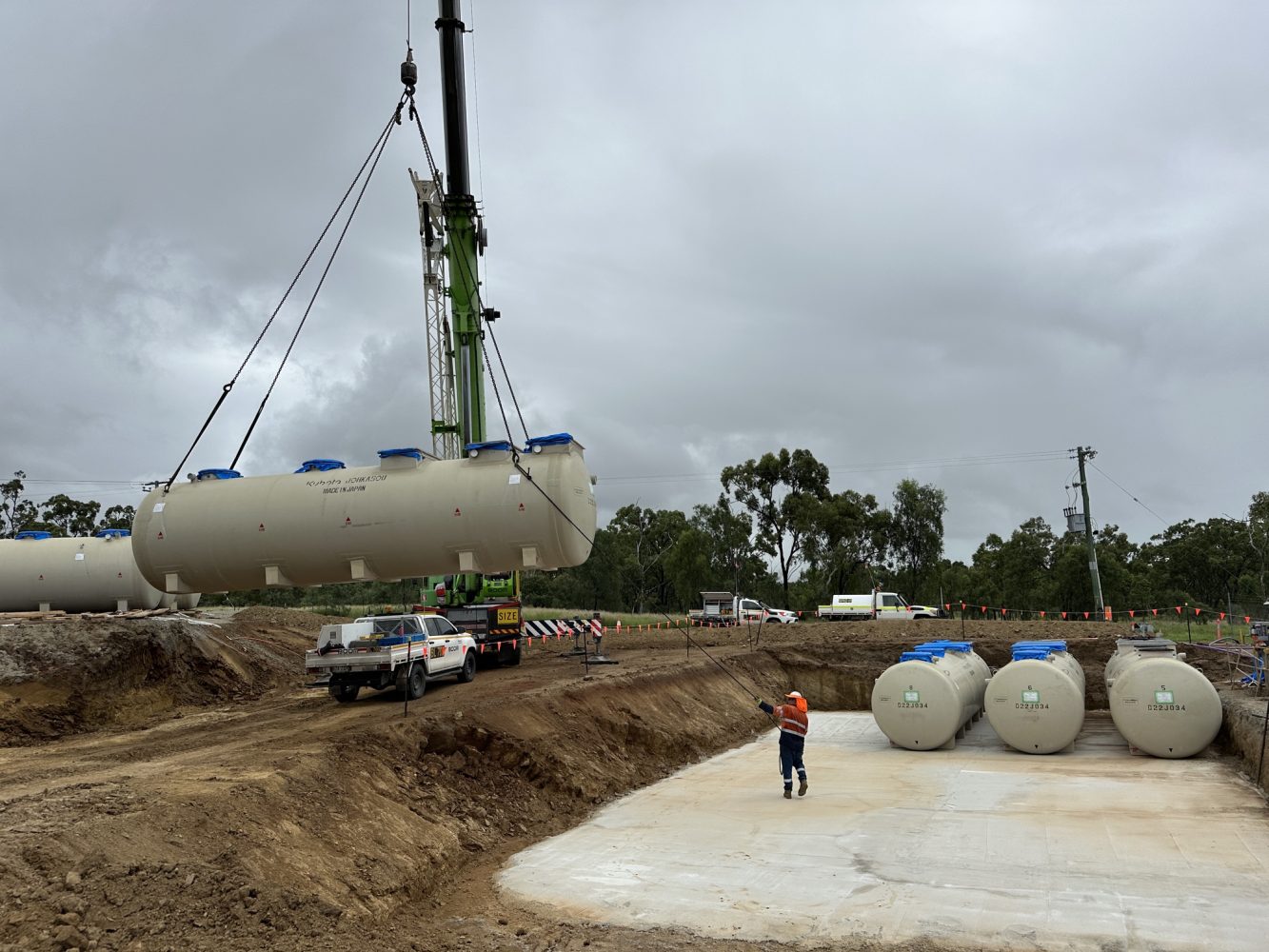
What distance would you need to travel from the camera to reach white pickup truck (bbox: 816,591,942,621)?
43.4m

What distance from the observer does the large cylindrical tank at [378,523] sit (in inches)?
558

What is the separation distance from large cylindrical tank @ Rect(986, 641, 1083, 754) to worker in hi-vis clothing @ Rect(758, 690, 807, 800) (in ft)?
21.8

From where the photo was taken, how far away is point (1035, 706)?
18.8 m

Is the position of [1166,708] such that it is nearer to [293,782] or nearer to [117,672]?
[293,782]

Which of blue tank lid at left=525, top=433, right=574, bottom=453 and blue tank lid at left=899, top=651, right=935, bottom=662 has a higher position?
blue tank lid at left=525, top=433, right=574, bottom=453

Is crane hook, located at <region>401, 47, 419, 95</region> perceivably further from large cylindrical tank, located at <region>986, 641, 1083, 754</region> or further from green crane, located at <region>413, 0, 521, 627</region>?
large cylindrical tank, located at <region>986, 641, 1083, 754</region>

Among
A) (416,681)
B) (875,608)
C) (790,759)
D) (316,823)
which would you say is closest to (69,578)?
(416,681)

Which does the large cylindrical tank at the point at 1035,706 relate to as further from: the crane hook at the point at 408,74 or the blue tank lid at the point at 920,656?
the crane hook at the point at 408,74

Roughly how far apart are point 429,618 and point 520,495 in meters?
6.65

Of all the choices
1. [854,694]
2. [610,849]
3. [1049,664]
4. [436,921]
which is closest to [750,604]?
[854,694]

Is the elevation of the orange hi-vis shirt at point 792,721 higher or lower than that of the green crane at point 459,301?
lower

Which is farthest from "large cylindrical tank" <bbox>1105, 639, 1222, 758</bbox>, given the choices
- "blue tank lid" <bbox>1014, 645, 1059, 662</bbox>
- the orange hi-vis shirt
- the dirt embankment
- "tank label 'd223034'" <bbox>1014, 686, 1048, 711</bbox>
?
the dirt embankment

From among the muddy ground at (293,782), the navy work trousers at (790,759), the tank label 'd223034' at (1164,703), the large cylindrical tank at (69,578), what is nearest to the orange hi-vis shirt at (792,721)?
the navy work trousers at (790,759)

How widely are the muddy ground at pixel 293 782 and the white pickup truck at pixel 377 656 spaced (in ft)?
1.87
